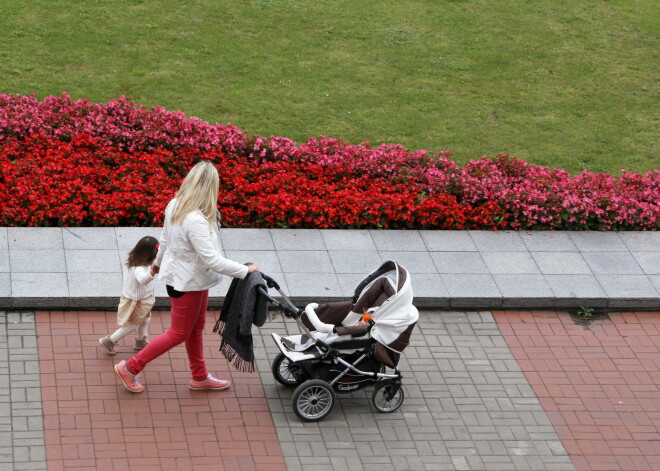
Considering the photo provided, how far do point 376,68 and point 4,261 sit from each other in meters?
8.49

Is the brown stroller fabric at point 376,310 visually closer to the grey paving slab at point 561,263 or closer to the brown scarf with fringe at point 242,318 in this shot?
the brown scarf with fringe at point 242,318

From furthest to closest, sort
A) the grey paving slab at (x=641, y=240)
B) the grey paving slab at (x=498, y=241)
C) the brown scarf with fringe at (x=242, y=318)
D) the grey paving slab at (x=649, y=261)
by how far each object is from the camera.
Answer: the grey paving slab at (x=641, y=240) < the grey paving slab at (x=498, y=241) < the grey paving slab at (x=649, y=261) < the brown scarf with fringe at (x=242, y=318)

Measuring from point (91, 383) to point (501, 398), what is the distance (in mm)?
3545

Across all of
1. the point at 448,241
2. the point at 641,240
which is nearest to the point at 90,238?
the point at 448,241

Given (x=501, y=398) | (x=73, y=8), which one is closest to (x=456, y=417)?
(x=501, y=398)

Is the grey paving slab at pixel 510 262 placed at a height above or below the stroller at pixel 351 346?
below

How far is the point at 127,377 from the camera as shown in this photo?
8227 mm

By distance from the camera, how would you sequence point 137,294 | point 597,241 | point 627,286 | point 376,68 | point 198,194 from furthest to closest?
point 376,68 → point 597,241 → point 627,286 → point 137,294 → point 198,194

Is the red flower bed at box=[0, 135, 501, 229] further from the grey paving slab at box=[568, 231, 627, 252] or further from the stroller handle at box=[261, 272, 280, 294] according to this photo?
the stroller handle at box=[261, 272, 280, 294]

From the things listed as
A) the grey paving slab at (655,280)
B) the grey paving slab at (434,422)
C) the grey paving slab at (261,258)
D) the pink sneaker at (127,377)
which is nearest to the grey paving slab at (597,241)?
the grey paving slab at (655,280)

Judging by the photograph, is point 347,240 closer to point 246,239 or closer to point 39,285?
point 246,239

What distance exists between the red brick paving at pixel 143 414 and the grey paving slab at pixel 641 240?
16.8ft

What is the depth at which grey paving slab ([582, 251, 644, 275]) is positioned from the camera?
35.8 feet

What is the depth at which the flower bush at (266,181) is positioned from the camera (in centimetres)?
1090
